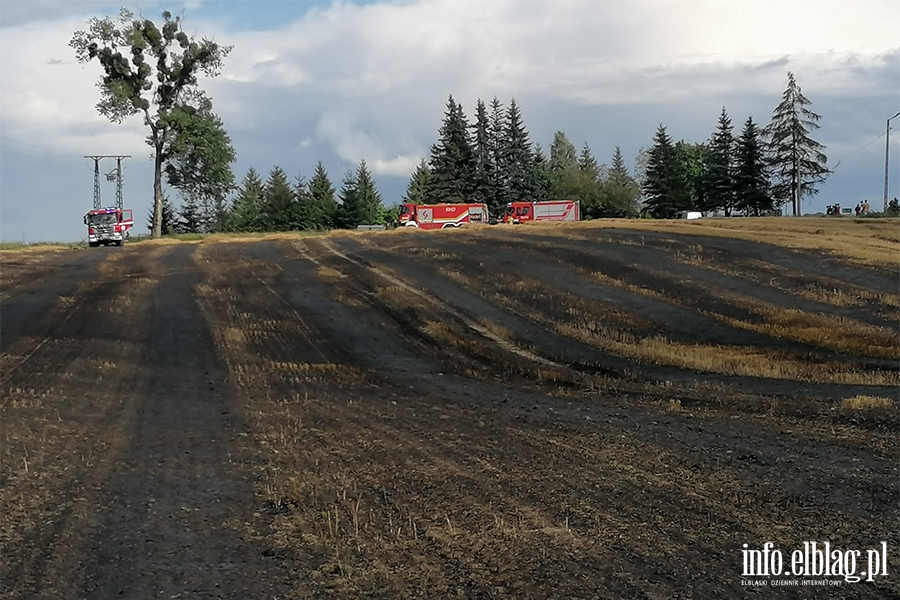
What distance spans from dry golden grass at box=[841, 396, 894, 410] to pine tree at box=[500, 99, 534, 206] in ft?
265

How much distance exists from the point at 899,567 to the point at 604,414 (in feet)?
16.8

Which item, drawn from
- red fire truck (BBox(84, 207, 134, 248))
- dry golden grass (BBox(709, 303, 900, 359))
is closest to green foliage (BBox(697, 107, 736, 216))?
red fire truck (BBox(84, 207, 134, 248))

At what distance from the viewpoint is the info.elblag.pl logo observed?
5.32 meters

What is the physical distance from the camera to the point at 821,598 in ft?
16.7

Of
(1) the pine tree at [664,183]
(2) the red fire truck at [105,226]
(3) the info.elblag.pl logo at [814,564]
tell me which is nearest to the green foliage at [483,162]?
(1) the pine tree at [664,183]

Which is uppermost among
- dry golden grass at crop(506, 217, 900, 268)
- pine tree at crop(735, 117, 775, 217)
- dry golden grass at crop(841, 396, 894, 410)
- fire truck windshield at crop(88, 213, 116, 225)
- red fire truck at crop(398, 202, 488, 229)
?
pine tree at crop(735, 117, 775, 217)

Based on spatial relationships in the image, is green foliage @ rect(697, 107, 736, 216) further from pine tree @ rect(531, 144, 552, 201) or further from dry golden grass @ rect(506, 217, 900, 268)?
dry golden grass @ rect(506, 217, 900, 268)

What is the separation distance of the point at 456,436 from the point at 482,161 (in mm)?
83041

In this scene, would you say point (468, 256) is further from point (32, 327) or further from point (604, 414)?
point (604, 414)

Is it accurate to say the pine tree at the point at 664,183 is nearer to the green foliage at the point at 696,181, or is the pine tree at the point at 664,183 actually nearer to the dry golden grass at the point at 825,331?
the green foliage at the point at 696,181

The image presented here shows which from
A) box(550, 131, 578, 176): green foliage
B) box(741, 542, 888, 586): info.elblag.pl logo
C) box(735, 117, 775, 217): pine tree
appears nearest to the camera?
box(741, 542, 888, 586): info.elblag.pl logo

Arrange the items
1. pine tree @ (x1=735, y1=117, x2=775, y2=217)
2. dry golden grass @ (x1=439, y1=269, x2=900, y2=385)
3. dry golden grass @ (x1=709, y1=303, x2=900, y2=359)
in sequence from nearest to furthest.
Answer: dry golden grass @ (x1=439, y1=269, x2=900, y2=385) → dry golden grass @ (x1=709, y1=303, x2=900, y2=359) → pine tree @ (x1=735, y1=117, x2=775, y2=217)

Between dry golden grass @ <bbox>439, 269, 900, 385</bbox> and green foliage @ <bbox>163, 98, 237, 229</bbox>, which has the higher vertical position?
green foliage @ <bbox>163, 98, 237, 229</bbox>

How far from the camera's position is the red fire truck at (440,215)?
219 ft
